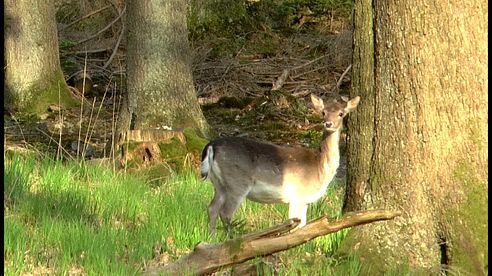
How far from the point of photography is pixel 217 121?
15.3 meters

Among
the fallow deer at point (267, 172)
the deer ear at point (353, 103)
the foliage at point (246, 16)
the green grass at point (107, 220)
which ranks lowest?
the green grass at point (107, 220)

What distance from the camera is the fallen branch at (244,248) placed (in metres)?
5.52

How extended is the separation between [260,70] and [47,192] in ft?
37.3

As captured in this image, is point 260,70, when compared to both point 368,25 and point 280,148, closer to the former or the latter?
point 280,148

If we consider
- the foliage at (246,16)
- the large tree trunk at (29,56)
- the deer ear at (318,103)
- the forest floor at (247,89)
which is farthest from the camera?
the foliage at (246,16)

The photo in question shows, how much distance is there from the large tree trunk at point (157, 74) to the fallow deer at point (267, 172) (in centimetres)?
388

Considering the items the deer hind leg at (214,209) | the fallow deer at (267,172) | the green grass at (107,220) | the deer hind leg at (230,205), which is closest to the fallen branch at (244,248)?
the green grass at (107,220)

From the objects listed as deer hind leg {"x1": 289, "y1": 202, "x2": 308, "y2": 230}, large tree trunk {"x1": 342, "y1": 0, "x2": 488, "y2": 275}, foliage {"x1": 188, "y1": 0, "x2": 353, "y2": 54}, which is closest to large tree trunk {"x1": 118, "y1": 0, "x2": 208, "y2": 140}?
deer hind leg {"x1": 289, "y1": 202, "x2": 308, "y2": 230}

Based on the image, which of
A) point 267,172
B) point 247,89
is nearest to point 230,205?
point 267,172

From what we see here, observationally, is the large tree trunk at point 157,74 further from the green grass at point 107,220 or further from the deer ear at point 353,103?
the deer ear at point 353,103

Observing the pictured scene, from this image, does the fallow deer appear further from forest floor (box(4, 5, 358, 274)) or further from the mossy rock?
forest floor (box(4, 5, 358, 274))

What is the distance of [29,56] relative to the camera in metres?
15.7

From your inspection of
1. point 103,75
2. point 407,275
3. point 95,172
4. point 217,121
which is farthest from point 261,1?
point 407,275

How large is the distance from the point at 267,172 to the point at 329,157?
2.06 feet
